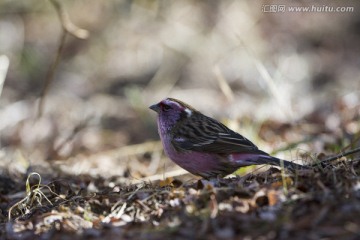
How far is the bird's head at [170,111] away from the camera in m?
6.25

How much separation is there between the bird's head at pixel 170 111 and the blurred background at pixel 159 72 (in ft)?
5.14

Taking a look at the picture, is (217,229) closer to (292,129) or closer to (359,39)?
(292,129)

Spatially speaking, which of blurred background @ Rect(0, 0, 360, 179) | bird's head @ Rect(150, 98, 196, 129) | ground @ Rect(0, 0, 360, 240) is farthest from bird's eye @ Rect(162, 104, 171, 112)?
blurred background @ Rect(0, 0, 360, 179)

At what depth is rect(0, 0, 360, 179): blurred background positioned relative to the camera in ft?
28.8

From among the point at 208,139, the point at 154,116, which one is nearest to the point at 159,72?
the point at 154,116

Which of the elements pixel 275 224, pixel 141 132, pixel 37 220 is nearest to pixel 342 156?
pixel 275 224

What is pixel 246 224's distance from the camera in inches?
137

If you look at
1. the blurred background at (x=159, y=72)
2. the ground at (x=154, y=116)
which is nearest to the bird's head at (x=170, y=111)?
the ground at (x=154, y=116)

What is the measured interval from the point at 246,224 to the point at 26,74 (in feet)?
30.3

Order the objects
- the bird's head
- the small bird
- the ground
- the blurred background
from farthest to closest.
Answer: the blurred background → the bird's head → the small bird → the ground

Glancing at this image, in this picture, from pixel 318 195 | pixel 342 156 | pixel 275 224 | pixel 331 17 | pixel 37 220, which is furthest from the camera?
pixel 331 17

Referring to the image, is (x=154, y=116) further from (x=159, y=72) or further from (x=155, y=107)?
(x=155, y=107)

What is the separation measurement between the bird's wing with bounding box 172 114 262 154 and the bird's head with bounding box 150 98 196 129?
0.27 feet

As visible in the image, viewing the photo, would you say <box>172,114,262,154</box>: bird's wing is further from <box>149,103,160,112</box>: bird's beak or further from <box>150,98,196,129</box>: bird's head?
<box>149,103,160,112</box>: bird's beak
